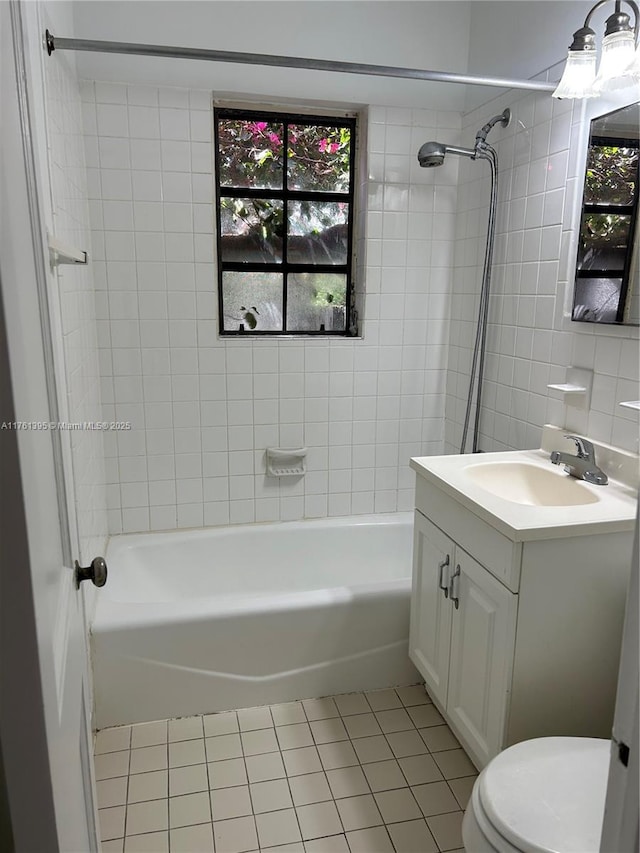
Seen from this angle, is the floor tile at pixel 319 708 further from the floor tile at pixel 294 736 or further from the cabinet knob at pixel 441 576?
the cabinet knob at pixel 441 576

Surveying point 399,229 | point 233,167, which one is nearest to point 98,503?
point 233,167

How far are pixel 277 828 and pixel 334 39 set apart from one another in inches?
110

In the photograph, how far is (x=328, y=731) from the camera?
2.05 metres

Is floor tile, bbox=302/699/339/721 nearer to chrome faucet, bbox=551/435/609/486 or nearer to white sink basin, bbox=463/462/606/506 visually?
white sink basin, bbox=463/462/606/506

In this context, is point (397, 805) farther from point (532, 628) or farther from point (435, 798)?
point (532, 628)

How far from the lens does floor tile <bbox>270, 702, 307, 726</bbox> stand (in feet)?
6.91

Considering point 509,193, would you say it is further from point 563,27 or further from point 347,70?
point 347,70

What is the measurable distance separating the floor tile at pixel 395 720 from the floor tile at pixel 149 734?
0.73m

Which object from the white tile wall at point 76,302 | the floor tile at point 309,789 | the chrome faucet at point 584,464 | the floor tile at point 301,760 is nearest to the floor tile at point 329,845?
the floor tile at point 309,789

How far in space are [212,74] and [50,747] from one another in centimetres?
245

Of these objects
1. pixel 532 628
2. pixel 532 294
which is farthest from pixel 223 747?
pixel 532 294

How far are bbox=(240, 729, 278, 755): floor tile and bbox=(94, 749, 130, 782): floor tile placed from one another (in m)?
0.37

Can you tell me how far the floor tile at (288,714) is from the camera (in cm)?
211

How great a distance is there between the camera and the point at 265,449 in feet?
9.13
